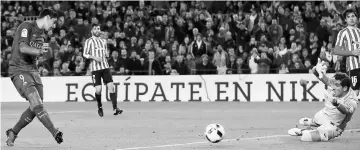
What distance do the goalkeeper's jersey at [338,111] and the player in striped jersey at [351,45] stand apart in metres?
1.33

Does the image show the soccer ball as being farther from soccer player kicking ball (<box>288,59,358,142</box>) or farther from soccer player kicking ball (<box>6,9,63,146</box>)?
soccer player kicking ball (<box>6,9,63,146</box>)

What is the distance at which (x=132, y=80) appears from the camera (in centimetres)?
2559

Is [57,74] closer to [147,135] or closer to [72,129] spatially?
[72,129]

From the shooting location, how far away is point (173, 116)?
17.4 m

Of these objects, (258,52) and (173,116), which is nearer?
(173,116)

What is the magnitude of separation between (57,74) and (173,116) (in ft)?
33.9

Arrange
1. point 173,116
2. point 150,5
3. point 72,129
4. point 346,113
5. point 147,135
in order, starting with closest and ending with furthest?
point 346,113
point 147,135
point 72,129
point 173,116
point 150,5

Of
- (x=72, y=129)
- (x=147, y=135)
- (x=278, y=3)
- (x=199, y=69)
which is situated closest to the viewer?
(x=147, y=135)

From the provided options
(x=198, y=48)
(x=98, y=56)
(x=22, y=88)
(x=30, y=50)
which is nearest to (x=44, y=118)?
(x=22, y=88)

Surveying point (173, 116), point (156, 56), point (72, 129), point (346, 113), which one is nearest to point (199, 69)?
point (156, 56)

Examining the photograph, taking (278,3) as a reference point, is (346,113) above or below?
below

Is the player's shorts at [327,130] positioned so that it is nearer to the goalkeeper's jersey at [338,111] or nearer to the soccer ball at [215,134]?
the goalkeeper's jersey at [338,111]

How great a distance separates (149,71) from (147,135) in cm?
1366

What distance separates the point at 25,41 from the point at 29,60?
0.35 metres
